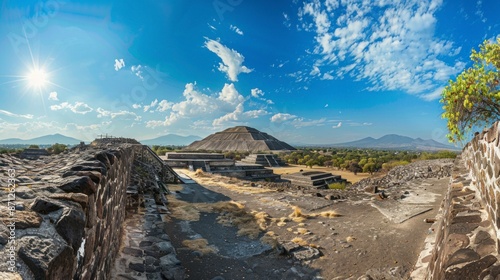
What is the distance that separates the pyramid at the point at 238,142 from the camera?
7562cm

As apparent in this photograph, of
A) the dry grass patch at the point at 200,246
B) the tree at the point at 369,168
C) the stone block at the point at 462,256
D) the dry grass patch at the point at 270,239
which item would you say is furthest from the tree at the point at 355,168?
the stone block at the point at 462,256

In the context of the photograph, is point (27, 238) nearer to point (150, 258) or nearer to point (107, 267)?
point (107, 267)

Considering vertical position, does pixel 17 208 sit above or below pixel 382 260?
above

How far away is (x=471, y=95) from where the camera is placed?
694cm

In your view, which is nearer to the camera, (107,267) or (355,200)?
(107,267)

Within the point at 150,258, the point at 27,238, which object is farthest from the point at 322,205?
the point at 27,238

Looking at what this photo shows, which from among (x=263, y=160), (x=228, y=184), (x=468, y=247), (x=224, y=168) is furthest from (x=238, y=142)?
(x=468, y=247)

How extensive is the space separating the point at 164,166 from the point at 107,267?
496 inches

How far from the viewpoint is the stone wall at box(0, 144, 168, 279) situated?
1.27 m

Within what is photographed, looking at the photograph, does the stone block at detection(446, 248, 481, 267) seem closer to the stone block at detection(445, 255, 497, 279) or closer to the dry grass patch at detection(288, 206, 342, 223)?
the stone block at detection(445, 255, 497, 279)

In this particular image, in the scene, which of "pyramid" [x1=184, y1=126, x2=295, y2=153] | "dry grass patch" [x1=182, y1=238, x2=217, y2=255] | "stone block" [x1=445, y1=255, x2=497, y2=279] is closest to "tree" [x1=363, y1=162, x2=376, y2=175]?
"dry grass patch" [x1=182, y1=238, x2=217, y2=255]

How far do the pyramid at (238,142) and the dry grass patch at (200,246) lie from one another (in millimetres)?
64575

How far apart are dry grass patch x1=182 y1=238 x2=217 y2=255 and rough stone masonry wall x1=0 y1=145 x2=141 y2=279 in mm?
2725

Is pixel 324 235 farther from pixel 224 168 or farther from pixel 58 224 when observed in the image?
pixel 224 168
